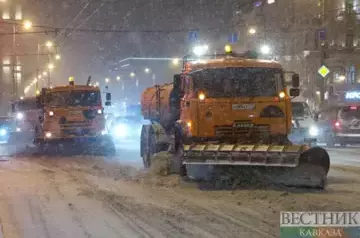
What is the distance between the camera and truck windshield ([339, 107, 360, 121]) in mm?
25019

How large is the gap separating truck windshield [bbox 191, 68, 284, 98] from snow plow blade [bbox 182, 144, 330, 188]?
60.1 inches

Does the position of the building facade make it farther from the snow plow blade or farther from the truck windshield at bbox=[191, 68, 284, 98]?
the snow plow blade

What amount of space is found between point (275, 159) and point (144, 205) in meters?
2.90

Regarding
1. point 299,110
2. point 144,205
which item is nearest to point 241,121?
point 144,205

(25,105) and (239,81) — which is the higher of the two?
(239,81)

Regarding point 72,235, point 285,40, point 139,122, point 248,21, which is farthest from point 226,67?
point 248,21

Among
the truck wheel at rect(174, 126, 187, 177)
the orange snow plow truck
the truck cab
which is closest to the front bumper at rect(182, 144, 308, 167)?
the orange snow plow truck

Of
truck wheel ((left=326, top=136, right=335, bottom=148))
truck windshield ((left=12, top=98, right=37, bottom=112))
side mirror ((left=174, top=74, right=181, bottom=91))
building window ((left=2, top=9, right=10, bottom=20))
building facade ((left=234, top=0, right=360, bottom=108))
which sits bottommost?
truck wheel ((left=326, top=136, right=335, bottom=148))

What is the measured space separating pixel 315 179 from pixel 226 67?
3.26 meters

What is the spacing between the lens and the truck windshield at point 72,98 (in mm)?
22875

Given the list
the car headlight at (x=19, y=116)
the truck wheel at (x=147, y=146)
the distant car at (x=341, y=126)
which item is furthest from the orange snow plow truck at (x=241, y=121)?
the car headlight at (x=19, y=116)

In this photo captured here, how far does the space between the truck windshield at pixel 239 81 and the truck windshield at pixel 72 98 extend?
10879 millimetres

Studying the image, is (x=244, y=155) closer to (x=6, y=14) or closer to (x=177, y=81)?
(x=177, y=81)

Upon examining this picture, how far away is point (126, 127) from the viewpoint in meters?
39.1
